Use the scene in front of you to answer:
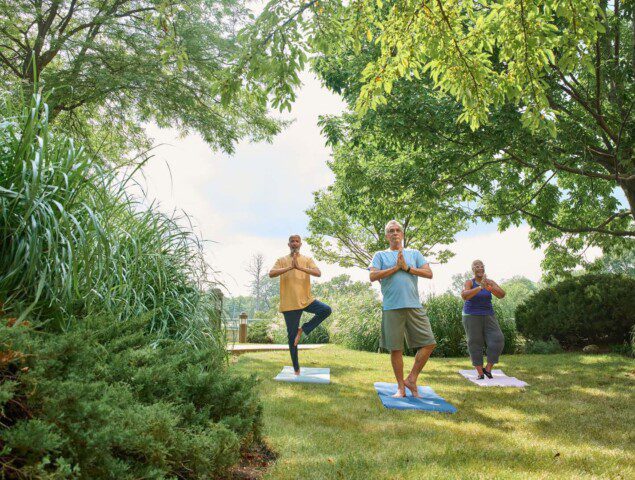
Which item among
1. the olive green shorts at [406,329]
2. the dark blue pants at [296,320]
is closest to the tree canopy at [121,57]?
the dark blue pants at [296,320]

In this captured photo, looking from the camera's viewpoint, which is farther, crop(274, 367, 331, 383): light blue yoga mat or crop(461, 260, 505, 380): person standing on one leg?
crop(461, 260, 505, 380): person standing on one leg

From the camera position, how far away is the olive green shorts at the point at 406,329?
481 centimetres

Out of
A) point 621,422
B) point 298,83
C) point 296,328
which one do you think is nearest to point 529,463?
point 621,422

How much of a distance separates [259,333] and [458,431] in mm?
13001

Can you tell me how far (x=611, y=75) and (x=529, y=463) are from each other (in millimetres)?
6397

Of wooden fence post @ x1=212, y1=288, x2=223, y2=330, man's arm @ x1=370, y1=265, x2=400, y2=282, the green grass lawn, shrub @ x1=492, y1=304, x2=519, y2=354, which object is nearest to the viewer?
the green grass lawn

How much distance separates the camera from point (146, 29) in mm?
10844

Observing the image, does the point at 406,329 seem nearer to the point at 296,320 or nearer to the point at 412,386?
the point at 412,386

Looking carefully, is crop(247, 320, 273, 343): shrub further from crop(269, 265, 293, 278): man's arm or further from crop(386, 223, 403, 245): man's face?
crop(386, 223, 403, 245): man's face

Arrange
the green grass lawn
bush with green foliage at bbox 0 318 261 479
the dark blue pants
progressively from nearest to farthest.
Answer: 1. bush with green foliage at bbox 0 318 261 479
2. the green grass lawn
3. the dark blue pants

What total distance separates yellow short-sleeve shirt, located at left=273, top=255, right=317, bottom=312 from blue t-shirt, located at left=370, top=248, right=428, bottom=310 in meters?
1.36

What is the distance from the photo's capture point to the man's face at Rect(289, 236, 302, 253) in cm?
613

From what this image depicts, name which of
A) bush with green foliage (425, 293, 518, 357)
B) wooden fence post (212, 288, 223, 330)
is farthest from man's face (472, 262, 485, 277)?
wooden fence post (212, 288, 223, 330)

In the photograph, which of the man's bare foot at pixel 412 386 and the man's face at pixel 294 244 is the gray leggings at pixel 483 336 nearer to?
the man's bare foot at pixel 412 386
